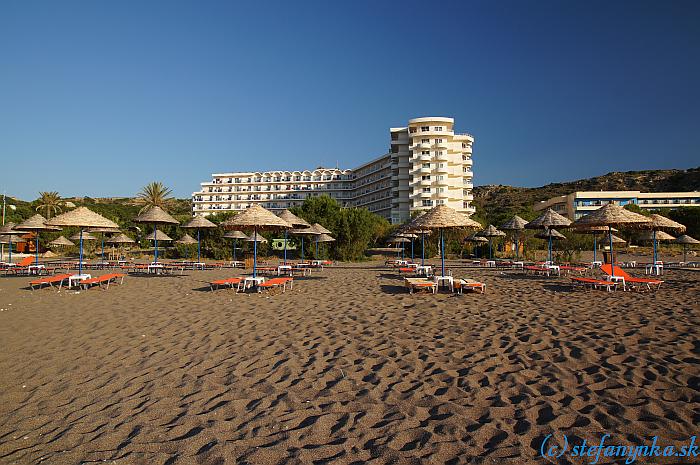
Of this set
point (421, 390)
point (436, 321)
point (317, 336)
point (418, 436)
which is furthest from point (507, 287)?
point (418, 436)

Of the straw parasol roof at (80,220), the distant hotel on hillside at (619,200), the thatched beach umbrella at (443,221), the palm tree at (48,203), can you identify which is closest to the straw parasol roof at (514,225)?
the thatched beach umbrella at (443,221)

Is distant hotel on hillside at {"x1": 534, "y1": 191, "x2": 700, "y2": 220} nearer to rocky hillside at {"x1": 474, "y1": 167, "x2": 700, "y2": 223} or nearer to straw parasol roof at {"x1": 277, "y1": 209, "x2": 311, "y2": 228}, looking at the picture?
rocky hillside at {"x1": 474, "y1": 167, "x2": 700, "y2": 223}

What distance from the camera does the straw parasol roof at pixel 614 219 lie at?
1278 cm

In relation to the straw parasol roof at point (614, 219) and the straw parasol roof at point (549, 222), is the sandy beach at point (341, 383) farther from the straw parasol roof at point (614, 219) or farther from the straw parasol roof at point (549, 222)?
the straw parasol roof at point (549, 222)

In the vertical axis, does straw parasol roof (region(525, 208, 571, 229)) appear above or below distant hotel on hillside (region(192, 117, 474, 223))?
below

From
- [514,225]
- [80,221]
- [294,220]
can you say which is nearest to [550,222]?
[514,225]

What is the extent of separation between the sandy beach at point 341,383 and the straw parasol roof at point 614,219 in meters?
4.89

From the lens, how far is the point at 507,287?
12.5 m

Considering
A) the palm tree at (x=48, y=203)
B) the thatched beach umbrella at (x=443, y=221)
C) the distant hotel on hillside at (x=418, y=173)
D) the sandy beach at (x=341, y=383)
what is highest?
the distant hotel on hillside at (x=418, y=173)

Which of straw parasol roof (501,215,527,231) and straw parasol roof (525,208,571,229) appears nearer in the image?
straw parasol roof (525,208,571,229)

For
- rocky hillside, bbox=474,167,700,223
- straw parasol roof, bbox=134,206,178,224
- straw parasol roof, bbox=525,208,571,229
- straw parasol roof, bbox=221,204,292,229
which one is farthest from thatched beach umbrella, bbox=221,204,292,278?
rocky hillside, bbox=474,167,700,223

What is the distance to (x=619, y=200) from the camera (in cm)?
7106

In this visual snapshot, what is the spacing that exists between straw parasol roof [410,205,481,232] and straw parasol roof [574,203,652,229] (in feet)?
13.8

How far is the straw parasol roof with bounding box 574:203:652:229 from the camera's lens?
12.8m
